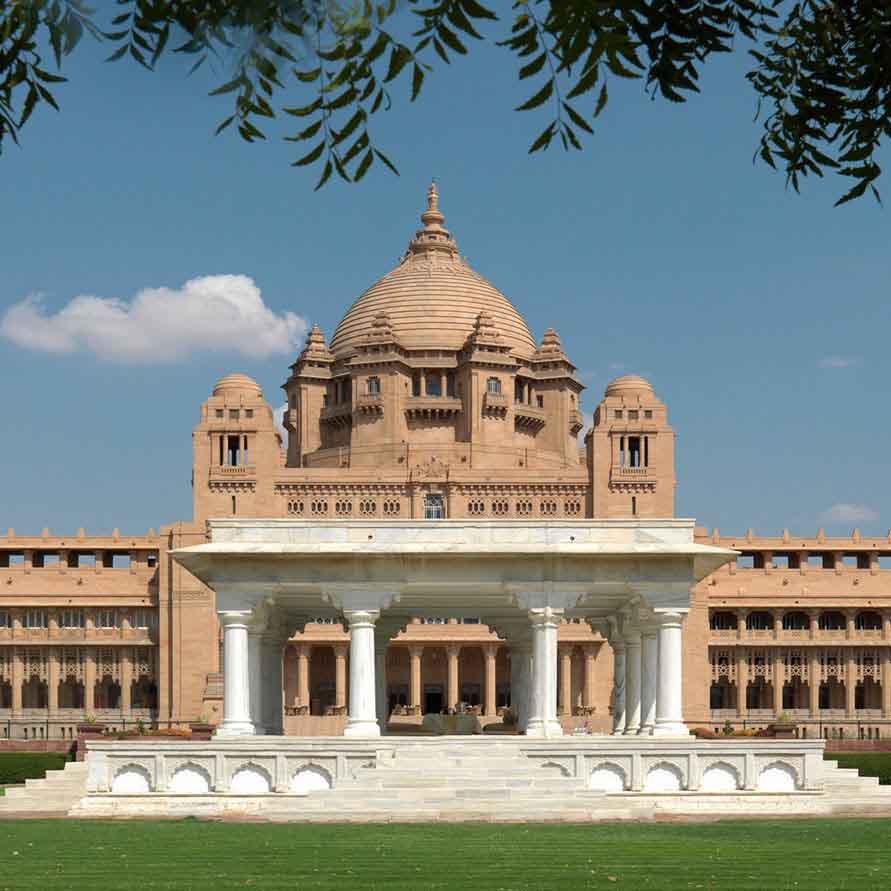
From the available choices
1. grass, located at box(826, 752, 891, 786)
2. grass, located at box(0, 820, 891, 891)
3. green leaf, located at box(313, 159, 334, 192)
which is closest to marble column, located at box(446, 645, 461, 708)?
grass, located at box(826, 752, 891, 786)

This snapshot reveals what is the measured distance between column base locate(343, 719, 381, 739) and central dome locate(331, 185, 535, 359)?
5778 centimetres

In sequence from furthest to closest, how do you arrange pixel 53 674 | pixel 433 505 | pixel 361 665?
pixel 433 505
pixel 53 674
pixel 361 665

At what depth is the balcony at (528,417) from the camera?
94.4 meters

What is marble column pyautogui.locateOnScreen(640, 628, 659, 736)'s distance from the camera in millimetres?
40438

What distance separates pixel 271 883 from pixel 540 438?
257 feet

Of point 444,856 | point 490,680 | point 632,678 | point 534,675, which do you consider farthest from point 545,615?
point 490,680

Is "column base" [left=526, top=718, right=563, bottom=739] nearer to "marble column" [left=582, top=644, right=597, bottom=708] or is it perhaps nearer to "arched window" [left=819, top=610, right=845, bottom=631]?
"marble column" [left=582, top=644, right=597, bottom=708]

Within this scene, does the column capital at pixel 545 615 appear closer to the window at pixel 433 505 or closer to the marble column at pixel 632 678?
the marble column at pixel 632 678

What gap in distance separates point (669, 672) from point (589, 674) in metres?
42.7

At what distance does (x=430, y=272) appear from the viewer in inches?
3974

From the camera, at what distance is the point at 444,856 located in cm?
2227

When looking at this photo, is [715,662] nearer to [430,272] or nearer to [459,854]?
[430,272]

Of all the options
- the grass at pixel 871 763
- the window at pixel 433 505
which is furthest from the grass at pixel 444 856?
the window at pixel 433 505

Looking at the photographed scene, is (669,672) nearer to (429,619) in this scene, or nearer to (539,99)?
(539,99)
